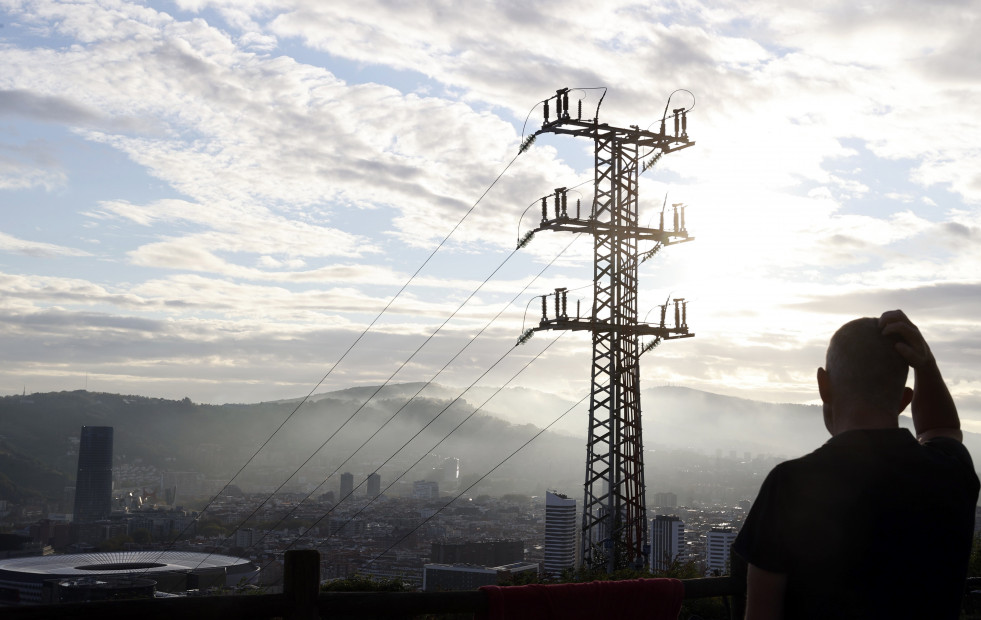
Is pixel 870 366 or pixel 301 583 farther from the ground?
pixel 870 366

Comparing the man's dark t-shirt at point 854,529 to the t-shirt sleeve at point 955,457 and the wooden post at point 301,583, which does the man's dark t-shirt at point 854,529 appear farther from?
the wooden post at point 301,583

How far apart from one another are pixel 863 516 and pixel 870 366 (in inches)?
15.2

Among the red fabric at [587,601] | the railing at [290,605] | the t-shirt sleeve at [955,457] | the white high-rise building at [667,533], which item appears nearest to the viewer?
the t-shirt sleeve at [955,457]

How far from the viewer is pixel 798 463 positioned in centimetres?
216

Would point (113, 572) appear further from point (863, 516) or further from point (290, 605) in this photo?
point (863, 516)

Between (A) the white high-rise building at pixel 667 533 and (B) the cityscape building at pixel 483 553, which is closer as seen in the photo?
(A) the white high-rise building at pixel 667 533

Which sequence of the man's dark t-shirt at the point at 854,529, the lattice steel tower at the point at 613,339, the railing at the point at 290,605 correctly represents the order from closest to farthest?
the man's dark t-shirt at the point at 854,529 < the railing at the point at 290,605 < the lattice steel tower at the point at 613,339

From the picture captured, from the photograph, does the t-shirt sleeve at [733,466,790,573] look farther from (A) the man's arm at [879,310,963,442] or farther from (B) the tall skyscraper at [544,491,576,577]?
(B) the tall skyscraper at [544,491,576,577]

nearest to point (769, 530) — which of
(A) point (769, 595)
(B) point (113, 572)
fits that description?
(A) point (769, 595)

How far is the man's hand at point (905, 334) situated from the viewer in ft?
7.30

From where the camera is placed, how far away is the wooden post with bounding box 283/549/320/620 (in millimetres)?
3602

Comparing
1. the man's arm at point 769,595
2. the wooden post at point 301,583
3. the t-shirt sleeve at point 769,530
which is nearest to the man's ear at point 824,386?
the t-shirt sleeve at point 769,530

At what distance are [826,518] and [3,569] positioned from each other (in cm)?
3694

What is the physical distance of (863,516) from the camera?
2.17 m
